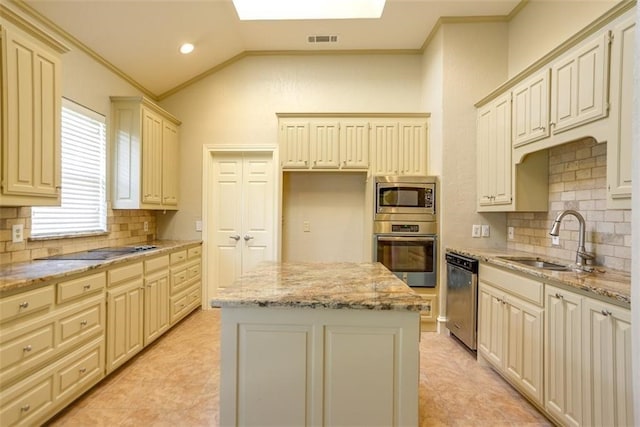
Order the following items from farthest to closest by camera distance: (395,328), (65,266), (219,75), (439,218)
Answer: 1. (219,75)
2. (439,218)
3. (65,266)
4. (395,328)

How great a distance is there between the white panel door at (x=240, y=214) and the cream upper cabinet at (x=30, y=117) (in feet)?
7.14

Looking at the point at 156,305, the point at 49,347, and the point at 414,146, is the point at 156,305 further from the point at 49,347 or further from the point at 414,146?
the point at 414,146

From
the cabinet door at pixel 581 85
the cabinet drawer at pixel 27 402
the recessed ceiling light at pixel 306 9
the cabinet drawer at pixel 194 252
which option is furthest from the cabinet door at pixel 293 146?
the cabinet drawer at pixel 27 402

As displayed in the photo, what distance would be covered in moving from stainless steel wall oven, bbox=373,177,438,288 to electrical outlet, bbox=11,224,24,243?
9.85 feet

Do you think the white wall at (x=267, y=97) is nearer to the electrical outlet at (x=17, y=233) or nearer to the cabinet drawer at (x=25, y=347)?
the electrical outlet at (x=17, y=233)

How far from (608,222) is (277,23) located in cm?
356

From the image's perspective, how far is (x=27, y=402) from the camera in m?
1.74

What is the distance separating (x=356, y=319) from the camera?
1.51 metres

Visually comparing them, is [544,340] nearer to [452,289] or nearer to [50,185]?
[452,289]

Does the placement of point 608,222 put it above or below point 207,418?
above

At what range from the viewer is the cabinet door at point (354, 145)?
388 cm

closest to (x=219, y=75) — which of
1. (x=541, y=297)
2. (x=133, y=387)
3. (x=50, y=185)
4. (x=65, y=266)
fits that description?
(x=50, y=185)

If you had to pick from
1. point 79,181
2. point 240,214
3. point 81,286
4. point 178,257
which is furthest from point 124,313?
point 240,214

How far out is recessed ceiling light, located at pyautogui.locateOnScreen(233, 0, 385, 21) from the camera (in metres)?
3.54
